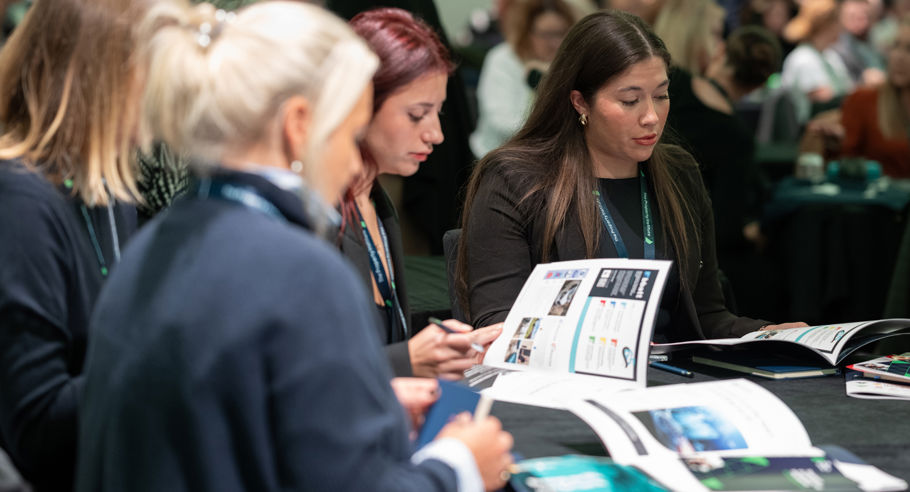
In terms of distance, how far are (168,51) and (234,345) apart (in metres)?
0.35

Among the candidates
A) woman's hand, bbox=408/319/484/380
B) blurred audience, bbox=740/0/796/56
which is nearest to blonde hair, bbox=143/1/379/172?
woman's hand, bbox=408/319/484/380

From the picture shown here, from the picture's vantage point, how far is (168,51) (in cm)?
106

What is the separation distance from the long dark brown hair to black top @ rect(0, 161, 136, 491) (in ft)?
3.48

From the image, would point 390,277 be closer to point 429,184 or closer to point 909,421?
point 909,421

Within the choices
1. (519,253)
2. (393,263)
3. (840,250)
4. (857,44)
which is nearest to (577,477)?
(393,263)

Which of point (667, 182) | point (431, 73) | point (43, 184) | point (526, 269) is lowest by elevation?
point (526, 269)

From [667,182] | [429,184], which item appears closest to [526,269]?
[667,182]

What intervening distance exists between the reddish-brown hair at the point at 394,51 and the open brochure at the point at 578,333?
1.30 feet

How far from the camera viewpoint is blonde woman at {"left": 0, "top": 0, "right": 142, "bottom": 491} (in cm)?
137

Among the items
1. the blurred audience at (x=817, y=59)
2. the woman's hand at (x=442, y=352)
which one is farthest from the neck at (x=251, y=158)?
the blurred audience at (x=817, y=59)

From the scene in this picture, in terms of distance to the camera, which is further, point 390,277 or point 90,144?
point 390,277

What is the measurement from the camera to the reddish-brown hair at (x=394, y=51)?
72.4 inches

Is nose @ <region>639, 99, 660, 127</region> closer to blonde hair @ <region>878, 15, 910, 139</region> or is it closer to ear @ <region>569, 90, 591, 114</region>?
ear @ <region>569, 90, 591, 114</region>

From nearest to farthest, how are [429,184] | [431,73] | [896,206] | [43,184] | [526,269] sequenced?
1. [43,184]
2. [431,73]
3. [526,269]
4. [429,184]
5. [896,206]
